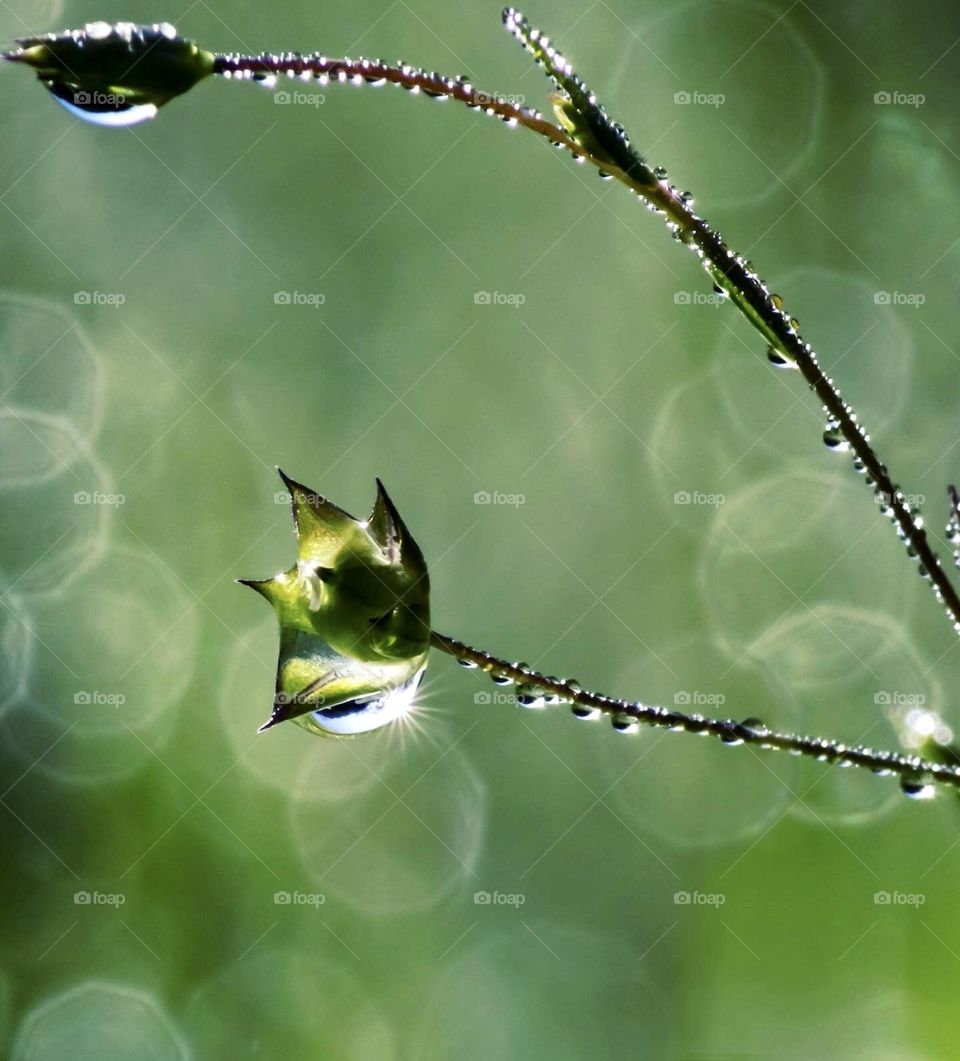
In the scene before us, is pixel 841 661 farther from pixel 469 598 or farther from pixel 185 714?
pixel 185 714

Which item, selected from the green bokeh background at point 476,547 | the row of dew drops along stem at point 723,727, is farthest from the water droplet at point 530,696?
the green bokeh background at point 476,547

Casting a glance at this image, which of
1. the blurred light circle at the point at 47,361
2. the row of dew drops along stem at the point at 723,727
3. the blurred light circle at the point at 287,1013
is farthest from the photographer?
the blurred light circle at the point at 47,361

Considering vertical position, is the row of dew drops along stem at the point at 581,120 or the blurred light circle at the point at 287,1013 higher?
the row of dew drops along stem at the point at 581,120

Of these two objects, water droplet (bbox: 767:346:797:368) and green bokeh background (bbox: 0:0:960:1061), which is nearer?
water droplet (bbox: 767:346:797:368)

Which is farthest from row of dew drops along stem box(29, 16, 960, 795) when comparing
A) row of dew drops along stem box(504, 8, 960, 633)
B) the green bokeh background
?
the green bokeh background

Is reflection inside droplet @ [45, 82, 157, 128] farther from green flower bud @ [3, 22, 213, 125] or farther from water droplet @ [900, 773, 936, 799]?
water droplet @ [900, 773, 936, 799]

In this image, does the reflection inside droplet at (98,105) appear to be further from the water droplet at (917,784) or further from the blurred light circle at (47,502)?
the blurred light circle at (47,502)

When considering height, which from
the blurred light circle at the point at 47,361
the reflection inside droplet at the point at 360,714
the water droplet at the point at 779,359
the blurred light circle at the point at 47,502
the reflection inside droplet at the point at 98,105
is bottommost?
the reflection inside droplet at the point at 360,714
